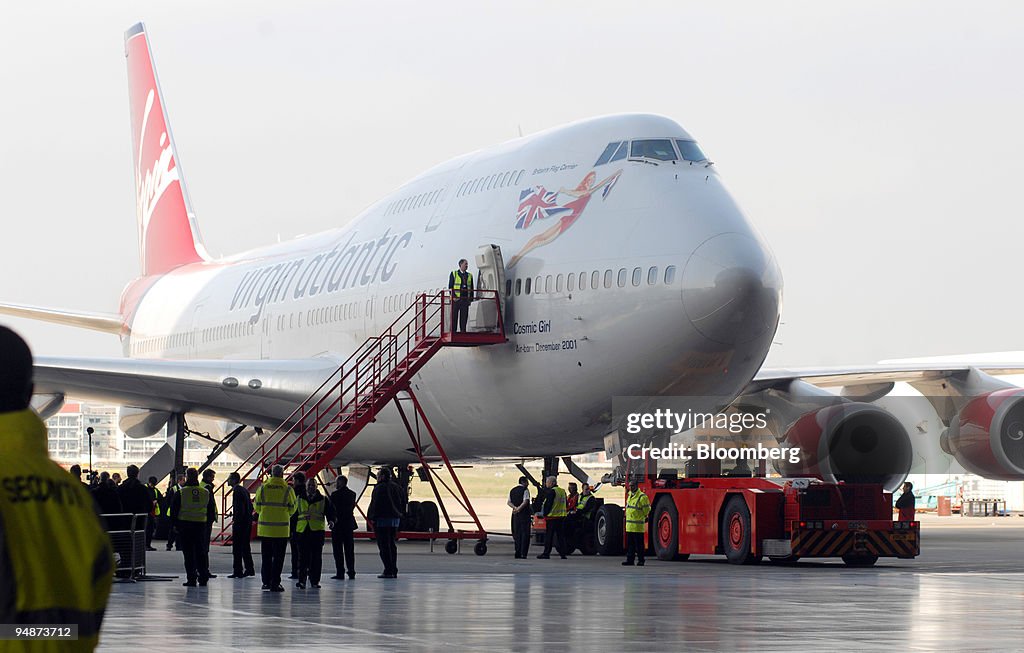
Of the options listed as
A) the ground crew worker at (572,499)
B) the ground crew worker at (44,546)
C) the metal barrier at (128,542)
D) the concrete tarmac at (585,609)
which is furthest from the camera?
the ground crew worker at (572,499)

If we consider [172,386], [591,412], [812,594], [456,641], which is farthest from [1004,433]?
[456,641]

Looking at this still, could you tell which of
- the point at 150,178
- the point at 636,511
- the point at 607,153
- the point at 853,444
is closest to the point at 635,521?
the point at 636,511

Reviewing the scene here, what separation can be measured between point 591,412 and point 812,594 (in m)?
5.66

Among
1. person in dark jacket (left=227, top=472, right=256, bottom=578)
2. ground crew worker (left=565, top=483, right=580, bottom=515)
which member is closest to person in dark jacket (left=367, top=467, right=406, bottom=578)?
person in dark jacket (left=227, top=472, right=256, bottom=578)

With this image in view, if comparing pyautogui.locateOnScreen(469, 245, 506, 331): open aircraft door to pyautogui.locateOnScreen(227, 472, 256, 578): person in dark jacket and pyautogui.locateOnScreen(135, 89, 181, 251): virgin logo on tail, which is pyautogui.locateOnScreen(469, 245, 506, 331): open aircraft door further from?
pyautogui.locateOnScreen(135, 89, 181, 251): virgin logo on tail

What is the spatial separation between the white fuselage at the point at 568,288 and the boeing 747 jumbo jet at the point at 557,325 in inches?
1.1

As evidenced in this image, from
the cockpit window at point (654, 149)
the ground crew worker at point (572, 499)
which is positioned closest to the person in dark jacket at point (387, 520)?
the cockpit window at point (654, 149)

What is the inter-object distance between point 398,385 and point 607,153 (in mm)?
4115

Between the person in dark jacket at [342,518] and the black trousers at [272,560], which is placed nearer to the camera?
the black trousers at [272,560]

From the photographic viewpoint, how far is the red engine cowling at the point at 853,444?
24.0 meters

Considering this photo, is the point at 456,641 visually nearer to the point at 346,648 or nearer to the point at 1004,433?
the point at 346,648

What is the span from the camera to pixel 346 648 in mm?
9758

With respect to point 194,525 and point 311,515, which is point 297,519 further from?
point 194,525

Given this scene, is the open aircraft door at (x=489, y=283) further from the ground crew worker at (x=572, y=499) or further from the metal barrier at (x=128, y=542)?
the metal barrier at (x=128, y=542)
